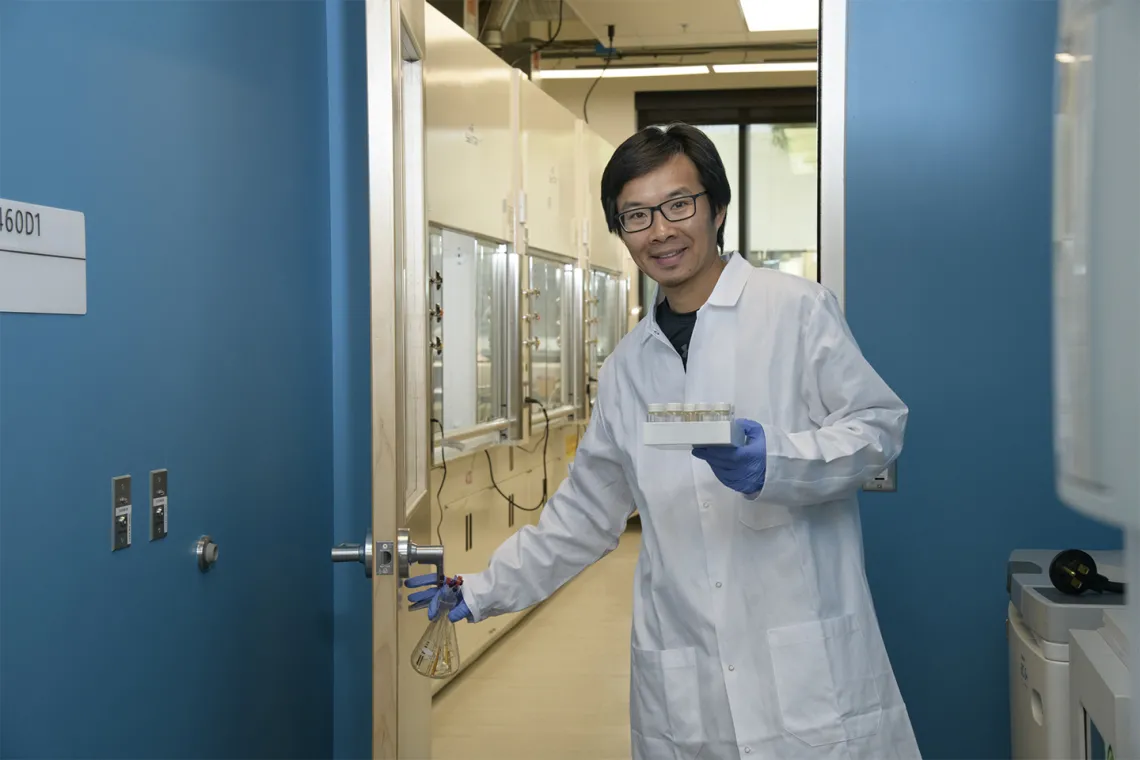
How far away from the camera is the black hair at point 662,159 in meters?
1.97

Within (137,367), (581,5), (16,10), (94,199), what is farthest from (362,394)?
(581,5)

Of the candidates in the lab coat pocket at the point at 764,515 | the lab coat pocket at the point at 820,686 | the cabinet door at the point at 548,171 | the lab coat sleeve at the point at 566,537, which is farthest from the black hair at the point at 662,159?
the cabinet door at the point at 548,171

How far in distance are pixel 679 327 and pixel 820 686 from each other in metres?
0.71

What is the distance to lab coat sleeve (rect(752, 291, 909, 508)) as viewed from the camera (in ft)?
5.46

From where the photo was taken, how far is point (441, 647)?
197 centimetres

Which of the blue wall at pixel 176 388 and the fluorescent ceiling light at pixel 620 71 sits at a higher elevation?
the fluorescent ceiling light at pixel 620 71

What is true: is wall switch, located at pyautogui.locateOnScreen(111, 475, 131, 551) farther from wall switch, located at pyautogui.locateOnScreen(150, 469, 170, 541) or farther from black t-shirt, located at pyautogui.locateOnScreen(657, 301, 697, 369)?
black t-shirt, located at pyautogui.locateOnScreen(657, 301, 697, 369)

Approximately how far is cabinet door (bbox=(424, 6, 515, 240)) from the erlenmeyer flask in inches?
76.6

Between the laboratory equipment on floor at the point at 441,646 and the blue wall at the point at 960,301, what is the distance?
998mm

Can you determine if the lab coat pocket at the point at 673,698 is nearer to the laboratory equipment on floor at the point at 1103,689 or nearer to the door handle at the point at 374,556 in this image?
the door handle at the point at 374,556

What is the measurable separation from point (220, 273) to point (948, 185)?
154cm

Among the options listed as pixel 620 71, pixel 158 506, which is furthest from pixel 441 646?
pixel 620 71

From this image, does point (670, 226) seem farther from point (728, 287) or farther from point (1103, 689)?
point (1103, 689)

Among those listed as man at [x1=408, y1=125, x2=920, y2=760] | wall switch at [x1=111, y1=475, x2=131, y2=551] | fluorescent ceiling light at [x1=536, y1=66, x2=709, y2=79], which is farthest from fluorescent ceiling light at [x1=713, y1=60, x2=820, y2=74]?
wall switch at [x1=111, y1=475, x2=131, y2=551]
